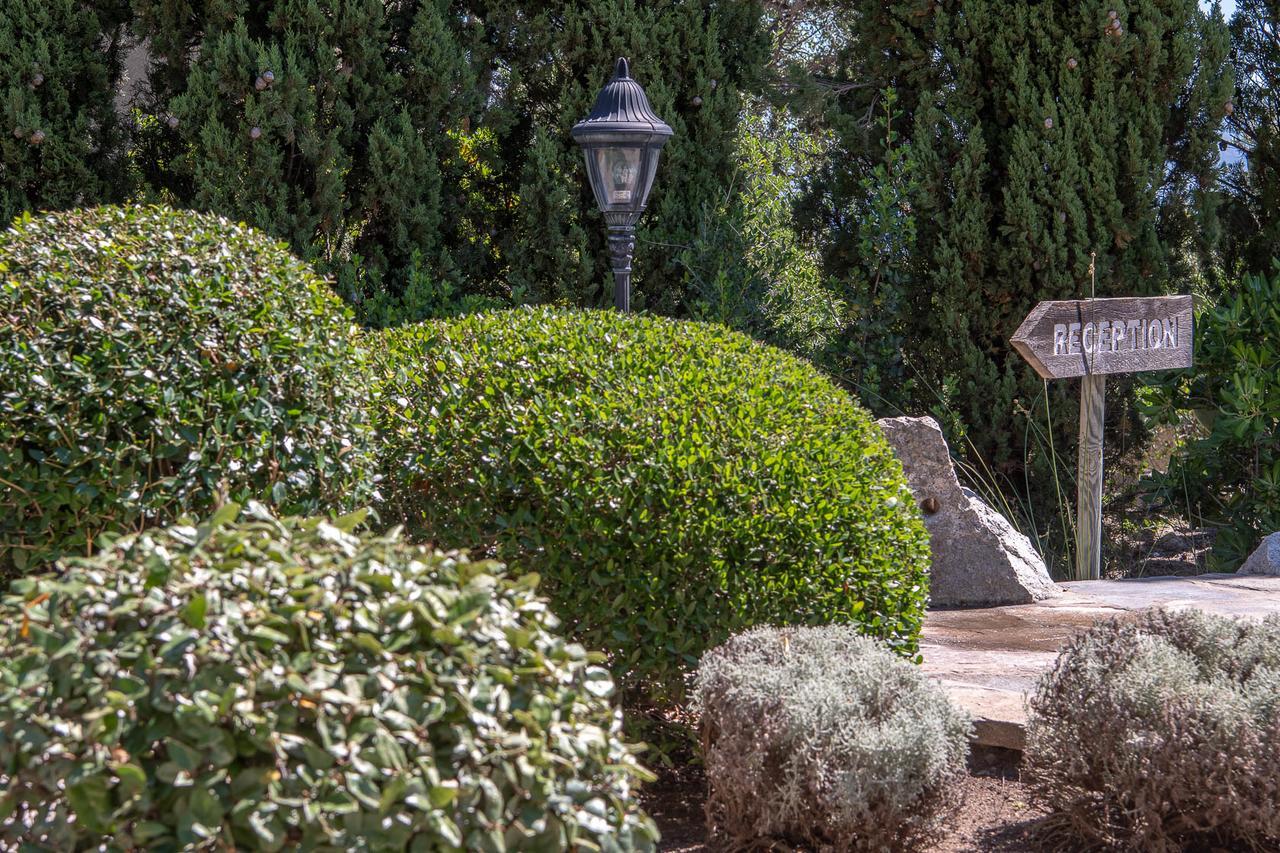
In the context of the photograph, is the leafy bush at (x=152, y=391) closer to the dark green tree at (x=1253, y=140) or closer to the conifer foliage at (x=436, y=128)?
the conifer foliage at (x=436, y=128)

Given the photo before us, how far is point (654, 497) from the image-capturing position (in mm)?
3561

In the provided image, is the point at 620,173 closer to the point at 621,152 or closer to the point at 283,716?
Answer: the point at 621,152

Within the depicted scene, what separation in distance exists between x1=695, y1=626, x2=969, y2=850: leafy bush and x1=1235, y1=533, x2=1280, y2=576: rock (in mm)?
4116

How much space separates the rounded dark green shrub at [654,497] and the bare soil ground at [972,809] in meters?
0.37

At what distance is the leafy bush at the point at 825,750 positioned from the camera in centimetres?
305

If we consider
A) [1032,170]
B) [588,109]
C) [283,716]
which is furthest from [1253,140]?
[283,716]

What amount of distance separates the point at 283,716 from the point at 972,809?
265cm

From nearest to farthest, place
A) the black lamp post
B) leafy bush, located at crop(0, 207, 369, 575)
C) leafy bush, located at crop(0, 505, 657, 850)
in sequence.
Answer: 1. leafy bush, located at crop(0, 505, 657, 850)
2. leafy bush, located at crop(0, 207, 369, 575)
3. the black lamp post

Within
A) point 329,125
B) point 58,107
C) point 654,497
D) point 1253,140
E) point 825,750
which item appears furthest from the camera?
point 1253,140

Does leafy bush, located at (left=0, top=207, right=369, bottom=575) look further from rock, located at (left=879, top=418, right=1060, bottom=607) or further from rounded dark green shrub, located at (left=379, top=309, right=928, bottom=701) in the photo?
rock, located at (left=879, top=418, right=1060, bottom=607)

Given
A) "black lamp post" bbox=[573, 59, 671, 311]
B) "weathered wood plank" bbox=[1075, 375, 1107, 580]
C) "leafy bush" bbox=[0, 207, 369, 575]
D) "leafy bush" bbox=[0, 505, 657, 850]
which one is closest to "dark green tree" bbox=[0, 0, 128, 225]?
"black lamp post" bbox=[573, 59, 671, 311]

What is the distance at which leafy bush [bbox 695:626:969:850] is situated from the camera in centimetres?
305

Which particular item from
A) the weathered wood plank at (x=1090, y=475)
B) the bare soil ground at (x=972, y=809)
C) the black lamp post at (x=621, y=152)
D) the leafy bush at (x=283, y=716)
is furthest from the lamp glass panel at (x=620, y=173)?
the leafy bush at (x=283, y=716)

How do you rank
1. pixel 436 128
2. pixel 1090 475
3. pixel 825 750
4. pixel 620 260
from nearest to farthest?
pixel 825 750 < pixel 620 260 < pixel 1090 475 < pixel 436 128
